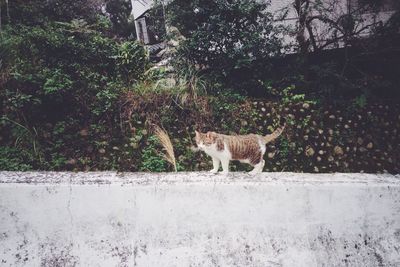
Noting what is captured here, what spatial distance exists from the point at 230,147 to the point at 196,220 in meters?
0.82

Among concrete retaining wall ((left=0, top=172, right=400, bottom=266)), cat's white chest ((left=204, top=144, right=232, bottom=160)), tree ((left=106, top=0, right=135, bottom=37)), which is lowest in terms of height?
concrete retaining wall ((left=0, top=172, right=400, bottom=266))

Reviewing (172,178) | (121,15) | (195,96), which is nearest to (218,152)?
(172,178)

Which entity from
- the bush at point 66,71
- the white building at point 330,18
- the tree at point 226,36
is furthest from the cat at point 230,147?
the white building at point 330,18

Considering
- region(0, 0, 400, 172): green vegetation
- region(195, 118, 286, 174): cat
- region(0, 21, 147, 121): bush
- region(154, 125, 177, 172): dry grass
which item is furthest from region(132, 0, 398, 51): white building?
region(154, 125, 177, 172): dry grass

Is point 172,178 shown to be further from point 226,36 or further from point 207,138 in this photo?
point 226,36

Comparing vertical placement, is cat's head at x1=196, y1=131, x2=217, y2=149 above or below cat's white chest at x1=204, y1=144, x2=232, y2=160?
above

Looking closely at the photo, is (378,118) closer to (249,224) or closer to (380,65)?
(380,65)

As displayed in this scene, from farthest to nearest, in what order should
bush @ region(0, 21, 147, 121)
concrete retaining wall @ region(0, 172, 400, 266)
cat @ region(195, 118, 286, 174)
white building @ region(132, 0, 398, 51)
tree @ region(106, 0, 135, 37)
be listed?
tree @ region(106, 0, 135, 37)
white building @ region(132, 0, 398, 51)
bush @ region(0, 21, 147, 121)
cat @ region(195, 118, 286, 174)
concrete retaining wall @ region(0, 172, 400, 266)

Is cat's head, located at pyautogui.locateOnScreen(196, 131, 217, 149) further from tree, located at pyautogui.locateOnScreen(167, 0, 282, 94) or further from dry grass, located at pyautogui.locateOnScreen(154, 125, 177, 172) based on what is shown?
tree, located at pyautogui.locateOnScreen(167, 0, 282, 94)

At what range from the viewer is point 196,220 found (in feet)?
10.1

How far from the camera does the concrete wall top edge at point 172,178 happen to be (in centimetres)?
305

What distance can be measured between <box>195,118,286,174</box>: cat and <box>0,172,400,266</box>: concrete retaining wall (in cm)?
24

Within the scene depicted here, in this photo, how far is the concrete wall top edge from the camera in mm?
3051

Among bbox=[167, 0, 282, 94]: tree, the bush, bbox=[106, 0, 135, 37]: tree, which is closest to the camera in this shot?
the bush
